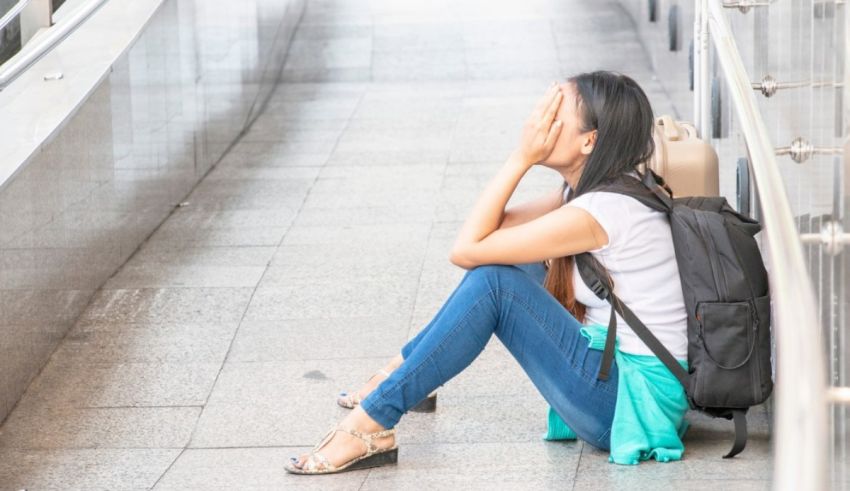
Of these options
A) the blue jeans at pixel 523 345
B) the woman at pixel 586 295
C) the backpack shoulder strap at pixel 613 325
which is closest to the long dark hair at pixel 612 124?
the woman at pixel 586 295

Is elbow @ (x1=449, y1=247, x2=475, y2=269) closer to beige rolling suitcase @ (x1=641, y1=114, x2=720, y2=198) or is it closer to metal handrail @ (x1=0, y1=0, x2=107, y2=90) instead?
beige rolling suitcase @ (x1=641, y1=114, x2=720, y2=198)

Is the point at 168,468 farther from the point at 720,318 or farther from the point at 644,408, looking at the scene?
the point at 720,318

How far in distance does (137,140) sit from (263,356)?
6.81 ft

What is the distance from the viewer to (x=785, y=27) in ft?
12.2

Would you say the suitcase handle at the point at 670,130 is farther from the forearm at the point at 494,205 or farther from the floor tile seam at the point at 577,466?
the floor tile seam at the point at 577,466

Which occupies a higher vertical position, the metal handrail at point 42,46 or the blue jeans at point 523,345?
the metal handrail at point 42,46

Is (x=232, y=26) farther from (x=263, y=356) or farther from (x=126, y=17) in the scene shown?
(x=263, y=356)

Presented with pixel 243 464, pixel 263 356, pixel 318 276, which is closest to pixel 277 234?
pixel 318 276

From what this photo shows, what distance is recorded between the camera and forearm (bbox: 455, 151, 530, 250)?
12.2 ft

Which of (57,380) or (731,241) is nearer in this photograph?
(731,241)

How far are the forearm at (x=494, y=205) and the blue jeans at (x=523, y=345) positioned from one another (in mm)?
121

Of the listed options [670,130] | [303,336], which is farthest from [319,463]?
[670,130]

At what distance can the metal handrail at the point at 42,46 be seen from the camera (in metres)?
4.67

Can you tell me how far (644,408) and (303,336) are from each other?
1.84 m
